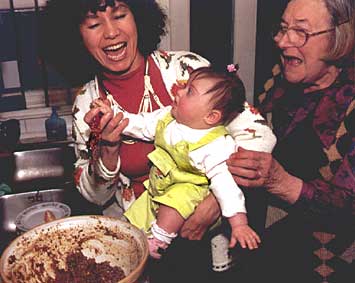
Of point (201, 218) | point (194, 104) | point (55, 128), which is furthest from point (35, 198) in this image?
point (194, 104)

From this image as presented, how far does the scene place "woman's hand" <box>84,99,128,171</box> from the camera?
1.65m

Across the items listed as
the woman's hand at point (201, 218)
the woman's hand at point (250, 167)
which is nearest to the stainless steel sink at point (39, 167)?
the woman's hand at point (201, 218)

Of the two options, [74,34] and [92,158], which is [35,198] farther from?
[74,34]

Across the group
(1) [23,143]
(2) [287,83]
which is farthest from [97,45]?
(1) [23,143]

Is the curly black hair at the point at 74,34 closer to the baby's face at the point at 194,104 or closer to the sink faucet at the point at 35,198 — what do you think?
the baby's face at the point at 194,104

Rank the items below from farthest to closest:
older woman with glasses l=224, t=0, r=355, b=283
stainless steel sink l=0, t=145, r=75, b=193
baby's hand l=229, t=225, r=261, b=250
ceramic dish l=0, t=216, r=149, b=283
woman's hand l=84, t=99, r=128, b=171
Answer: stainless steel sink l=0, t=145, r=75, b=193, older woman with glasses l=224, t=0, r=355, b=283, woman's hand l=84, t=99, r=128, b=171, baby's hand l=229, t=225, r=261, b=250, ceramic dish l=0, t=216, r=149, b=283

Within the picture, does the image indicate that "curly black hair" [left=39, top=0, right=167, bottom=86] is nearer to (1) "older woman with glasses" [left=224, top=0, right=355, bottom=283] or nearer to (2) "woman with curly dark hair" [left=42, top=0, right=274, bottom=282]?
(2) "woman with curly dark hair" [left=42, top=0, right=274, bottom=282]

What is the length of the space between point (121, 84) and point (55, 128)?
1298 millimetres

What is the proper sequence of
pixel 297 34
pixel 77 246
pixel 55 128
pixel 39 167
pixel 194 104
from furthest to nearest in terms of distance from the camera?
pixel 55 128, pixel 39 167, pixel 297 34, pixel 194 104, pixel 77 246

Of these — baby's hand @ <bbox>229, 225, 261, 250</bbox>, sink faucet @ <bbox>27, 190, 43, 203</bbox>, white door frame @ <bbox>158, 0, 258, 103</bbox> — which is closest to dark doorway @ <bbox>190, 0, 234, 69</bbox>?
white door frame @ <bbox>158, 0, 258, 103</bbox>

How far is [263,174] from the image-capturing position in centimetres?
180

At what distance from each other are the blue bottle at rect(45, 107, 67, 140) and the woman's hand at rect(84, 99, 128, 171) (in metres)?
1.40

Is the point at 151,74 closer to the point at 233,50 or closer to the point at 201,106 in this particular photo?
the point at 201,106

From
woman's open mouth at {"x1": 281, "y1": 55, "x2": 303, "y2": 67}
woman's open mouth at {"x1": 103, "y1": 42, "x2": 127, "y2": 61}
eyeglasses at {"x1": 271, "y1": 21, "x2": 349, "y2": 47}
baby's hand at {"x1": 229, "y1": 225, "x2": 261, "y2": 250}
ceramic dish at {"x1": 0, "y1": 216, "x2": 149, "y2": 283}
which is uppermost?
eyeglasses at {"x1": 271, "y1": 21, "x2": 349, "y2": 47}
